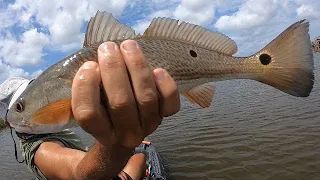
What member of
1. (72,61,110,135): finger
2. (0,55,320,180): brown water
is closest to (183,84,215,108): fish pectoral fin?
(72,61,110,135): finger

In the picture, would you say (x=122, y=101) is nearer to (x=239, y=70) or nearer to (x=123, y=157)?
(x=123, y=157)

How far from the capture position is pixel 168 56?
7.95ft

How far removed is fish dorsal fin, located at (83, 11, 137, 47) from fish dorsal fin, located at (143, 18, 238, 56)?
0.21 metres

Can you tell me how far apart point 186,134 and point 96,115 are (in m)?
10.5

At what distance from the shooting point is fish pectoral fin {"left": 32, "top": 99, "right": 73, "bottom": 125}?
2.07 meters

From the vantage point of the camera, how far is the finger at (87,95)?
1.90 m

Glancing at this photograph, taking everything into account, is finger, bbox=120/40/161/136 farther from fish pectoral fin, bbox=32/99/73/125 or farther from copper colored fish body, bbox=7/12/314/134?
fish pectoral fin, bbox=32/99/73/125

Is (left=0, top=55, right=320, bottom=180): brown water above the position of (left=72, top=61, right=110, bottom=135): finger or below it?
above

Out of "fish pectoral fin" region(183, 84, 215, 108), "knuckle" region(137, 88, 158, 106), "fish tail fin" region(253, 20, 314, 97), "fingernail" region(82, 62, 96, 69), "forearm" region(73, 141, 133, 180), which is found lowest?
"forearm" region(73, 141, 133, 180)

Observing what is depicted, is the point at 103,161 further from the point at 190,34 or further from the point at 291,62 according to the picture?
the point at 291,62

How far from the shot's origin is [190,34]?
2.65 m

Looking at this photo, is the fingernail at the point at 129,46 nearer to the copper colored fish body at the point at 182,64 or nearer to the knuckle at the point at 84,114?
the copper colored fish body at the point at 182,64

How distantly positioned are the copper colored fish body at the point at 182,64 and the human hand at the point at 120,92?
A: 0.69ft

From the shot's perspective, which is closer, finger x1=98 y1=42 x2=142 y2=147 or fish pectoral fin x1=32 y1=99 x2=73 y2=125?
finger x1=98 y1=42 x2=142 y2=147
